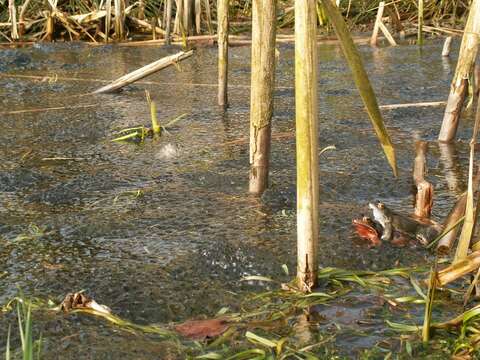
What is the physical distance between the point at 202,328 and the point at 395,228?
0.69 metres

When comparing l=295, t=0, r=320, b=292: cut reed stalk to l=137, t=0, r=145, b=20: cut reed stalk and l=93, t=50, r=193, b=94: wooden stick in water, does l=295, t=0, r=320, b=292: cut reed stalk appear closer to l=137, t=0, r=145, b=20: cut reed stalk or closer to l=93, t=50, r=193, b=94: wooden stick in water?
l=93, t=50, r=193, b=94: wooden stick in water

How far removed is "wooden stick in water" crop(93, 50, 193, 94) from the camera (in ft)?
12.8

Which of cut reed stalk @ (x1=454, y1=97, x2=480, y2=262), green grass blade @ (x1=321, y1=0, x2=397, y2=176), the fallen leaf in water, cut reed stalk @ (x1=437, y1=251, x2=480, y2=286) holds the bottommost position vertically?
the fallen leaf in water

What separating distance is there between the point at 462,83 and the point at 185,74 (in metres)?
2.55

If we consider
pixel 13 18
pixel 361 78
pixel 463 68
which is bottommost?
pixel 13 18

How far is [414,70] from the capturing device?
5.13m

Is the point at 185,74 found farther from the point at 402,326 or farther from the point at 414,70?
the point at 402,326

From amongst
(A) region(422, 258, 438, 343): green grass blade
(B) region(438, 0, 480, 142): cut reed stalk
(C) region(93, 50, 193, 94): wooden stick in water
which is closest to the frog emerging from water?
(A) region(422, 258, 438, 343): green grass blade

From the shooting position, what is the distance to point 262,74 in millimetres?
2342

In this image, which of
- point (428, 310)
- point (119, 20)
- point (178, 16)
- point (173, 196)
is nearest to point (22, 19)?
point (119, 20)

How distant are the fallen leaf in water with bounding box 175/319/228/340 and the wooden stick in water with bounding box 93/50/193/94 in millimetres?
2246

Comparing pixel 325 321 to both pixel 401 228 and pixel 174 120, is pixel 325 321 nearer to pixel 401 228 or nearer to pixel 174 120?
pixel 401 228

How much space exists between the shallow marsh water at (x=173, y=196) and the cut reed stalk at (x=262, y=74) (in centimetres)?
21

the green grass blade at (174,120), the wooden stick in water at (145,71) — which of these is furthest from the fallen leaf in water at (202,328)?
the wooden stick in water at (145,71)
